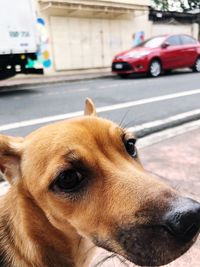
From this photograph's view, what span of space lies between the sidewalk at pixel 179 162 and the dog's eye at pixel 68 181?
4.25 ft

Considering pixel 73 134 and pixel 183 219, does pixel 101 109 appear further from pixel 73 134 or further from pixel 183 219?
pixel 183 219

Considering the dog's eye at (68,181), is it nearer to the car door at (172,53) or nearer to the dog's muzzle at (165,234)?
the dog's muzzle at (165,234)

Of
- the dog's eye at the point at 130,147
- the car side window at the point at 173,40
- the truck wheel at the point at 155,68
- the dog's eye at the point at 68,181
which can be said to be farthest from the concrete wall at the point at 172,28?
the dog's eye at the point at 68,181

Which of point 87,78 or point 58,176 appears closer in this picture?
point 58,176

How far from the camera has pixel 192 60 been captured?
1852cm

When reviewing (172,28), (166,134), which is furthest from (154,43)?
(166,134)

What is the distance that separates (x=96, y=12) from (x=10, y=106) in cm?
1375

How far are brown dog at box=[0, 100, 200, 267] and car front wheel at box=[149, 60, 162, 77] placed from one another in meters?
14.3

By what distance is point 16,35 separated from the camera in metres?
13.5

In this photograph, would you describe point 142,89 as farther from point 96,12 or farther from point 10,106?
point 96,12

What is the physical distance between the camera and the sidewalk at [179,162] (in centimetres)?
423

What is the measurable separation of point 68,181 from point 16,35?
1232cm

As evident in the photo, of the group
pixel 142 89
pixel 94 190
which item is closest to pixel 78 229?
pixel 94 190

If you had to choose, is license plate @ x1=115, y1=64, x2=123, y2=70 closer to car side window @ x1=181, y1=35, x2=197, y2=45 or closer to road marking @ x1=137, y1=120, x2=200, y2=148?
car side window @ x1=181, y1=35, x2=197, y2=45
